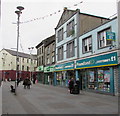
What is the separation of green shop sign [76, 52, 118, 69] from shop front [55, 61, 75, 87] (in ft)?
9.42

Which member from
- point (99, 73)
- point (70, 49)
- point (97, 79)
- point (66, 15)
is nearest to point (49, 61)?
point (70, 49)

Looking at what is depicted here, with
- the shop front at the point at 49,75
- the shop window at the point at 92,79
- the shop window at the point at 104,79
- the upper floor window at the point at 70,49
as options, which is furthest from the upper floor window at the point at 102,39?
the shop front at the point at 49,75

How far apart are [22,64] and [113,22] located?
52.5 m

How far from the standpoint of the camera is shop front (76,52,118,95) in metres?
15.3

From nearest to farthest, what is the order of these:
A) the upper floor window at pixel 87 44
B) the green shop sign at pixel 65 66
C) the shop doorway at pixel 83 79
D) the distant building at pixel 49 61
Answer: the upper floor window at pixel 87 44 → the shop doorway at pixel 83 79 → the green shop sign at pixel 65 66 → the distant building at pixel 49 61

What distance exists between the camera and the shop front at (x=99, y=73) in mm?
15344

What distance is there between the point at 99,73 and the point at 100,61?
1360 mm

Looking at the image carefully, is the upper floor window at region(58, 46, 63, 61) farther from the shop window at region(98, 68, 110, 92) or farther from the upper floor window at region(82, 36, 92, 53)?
the shop window at region(98, 68, 110, 92)

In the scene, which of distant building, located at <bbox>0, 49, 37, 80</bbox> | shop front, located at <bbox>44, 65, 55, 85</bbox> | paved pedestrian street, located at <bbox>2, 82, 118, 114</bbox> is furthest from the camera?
distant building, located at <bbox>0, 49, 37, 80</bbox>

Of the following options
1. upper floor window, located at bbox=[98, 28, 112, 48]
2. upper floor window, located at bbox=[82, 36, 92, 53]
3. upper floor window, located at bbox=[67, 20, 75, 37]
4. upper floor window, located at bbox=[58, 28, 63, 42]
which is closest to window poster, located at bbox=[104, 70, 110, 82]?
upper floor window, located at bbox=[98, 28, 112, 48]

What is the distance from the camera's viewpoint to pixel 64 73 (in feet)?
85.4

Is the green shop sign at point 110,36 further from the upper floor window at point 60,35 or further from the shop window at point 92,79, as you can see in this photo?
the upper floor window at point 60,35

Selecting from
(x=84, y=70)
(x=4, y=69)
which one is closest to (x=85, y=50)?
(x=84, y=70)

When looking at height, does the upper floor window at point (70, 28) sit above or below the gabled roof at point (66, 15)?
below
